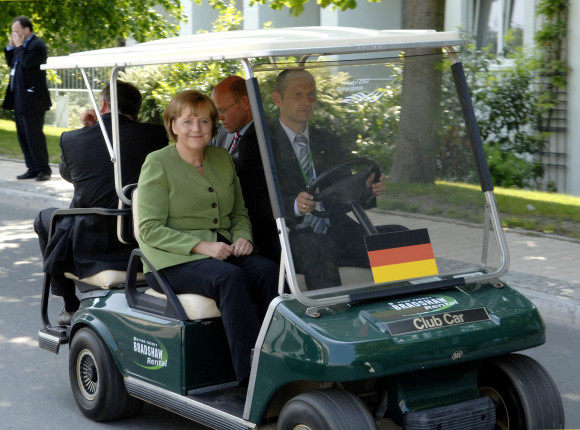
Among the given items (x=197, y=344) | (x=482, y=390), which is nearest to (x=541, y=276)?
(x=482, y=390)

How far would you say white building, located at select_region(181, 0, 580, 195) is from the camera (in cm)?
1312

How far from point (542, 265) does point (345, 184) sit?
409cm

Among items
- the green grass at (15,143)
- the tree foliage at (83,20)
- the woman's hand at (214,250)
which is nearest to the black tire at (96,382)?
the woman's hand at (214,250)

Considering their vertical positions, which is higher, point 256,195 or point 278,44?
point 278,44

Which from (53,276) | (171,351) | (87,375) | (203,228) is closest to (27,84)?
(53,276)

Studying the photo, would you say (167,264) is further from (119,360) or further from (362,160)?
(362,160)

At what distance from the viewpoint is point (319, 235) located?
3.65 meters

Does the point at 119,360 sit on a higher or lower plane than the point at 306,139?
lower

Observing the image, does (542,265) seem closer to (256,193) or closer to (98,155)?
(256,193)

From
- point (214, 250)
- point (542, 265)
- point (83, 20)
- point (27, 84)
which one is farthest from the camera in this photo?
point (83, 20)

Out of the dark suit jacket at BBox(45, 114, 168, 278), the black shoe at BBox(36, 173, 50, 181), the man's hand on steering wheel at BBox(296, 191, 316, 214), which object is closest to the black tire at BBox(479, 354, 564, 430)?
the man's hand on steering wheel at BBox(296, 191, 316, 214)

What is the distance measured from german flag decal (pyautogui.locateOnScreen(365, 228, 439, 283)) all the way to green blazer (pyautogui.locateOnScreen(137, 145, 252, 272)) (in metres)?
0.76

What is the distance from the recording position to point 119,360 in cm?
424

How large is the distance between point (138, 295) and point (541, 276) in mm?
3796
